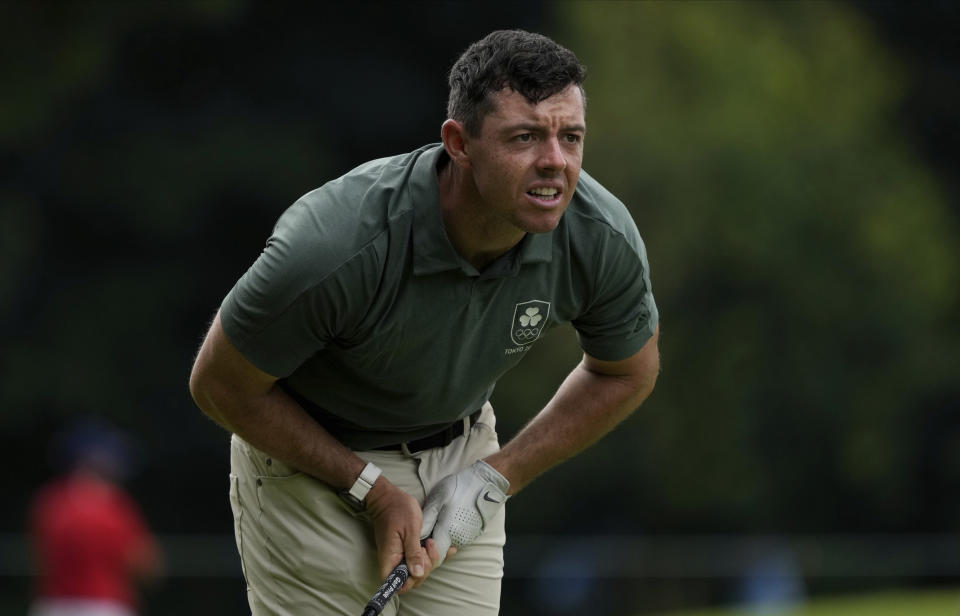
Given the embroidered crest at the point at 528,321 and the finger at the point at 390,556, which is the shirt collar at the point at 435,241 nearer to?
the embroidered crest at the point at 528,321

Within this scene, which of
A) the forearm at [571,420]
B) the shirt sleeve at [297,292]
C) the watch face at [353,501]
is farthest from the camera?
the forearm at [571,420]

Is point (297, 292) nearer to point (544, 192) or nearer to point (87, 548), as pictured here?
point (544, 192)

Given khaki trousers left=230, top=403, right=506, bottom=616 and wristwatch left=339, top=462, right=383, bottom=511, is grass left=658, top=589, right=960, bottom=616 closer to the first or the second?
khaki trousers left=230, top=403, right=506, bottom=616

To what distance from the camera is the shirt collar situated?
4078mm

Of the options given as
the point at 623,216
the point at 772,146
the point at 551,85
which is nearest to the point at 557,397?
the point at 623,216

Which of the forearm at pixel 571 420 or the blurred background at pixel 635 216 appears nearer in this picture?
the forearm at pixel 571 420

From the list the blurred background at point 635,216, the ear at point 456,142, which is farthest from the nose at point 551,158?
the blurred background at point 635,216

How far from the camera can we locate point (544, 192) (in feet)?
13.1

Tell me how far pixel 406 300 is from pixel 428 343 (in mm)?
150

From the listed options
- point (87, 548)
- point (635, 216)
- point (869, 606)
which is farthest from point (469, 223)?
point (635, 216)

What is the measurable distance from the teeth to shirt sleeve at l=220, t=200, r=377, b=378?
41 centimetres

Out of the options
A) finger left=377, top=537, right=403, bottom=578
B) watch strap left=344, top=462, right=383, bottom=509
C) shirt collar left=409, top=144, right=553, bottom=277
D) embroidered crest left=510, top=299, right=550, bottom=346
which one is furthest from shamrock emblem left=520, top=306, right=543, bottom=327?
finger left=377, top=537, right=403, bottom=578

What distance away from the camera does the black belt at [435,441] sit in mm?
4566

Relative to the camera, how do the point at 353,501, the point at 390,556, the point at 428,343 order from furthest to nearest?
the point at 353,501
the point at 390,556
the point at 428,343
